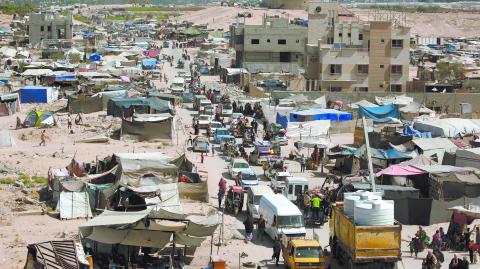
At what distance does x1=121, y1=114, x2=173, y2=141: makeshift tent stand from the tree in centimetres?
2745

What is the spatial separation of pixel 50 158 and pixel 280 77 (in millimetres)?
28054

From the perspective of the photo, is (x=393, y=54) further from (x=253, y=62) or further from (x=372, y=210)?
(x=372, y=210)

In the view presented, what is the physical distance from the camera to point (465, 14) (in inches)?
6511

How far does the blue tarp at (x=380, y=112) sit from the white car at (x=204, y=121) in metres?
6.72

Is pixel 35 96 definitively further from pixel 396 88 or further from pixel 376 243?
pixel 376 243

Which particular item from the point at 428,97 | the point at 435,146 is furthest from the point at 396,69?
the point at 435,146

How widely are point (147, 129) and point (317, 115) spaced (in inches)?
301

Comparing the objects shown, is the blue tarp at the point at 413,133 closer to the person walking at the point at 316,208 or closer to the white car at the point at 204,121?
the white car at the point at 204,121

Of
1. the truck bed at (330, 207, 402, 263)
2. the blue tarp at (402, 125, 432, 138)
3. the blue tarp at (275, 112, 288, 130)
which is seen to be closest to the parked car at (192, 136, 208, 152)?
the blue tarp at (275, 112, 288, 130)

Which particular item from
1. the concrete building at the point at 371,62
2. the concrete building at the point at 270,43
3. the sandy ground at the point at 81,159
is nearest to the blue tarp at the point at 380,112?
the sandy ground at the point at 81,159

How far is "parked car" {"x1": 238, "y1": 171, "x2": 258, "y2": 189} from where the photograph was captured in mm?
24945

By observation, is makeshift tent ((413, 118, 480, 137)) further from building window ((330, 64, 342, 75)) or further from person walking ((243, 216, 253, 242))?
building window ((330, 64, 342, 75))

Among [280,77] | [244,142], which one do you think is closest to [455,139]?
[244,142]

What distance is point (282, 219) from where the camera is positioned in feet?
63.4
